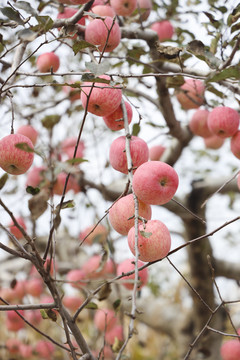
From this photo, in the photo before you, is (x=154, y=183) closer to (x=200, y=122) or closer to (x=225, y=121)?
(x=225, y=121)

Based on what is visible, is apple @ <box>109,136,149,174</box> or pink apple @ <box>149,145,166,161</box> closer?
apple @ <box>109,136,149,174</box>

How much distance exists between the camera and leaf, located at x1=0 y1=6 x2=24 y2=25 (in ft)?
2.75

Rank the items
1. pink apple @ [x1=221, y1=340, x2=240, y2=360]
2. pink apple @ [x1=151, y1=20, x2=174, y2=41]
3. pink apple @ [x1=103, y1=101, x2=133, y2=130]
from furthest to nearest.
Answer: pink apple @ [x1=151, y1=20, x2=174, y2=41]
pink apple @ [x1=221, y1=340, x2=240, y2=360]
pink apple @ [x1=103, y1=101, x2=133, y2=130]

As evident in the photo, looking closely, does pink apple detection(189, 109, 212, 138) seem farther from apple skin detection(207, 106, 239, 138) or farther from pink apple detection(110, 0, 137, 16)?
pink apple detection(110, 0, 137, 16)

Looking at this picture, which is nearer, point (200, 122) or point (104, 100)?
point (104, 100)

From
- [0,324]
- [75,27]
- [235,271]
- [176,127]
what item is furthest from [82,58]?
[0,324]

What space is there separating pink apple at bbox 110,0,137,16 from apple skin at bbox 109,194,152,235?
76 centimetres

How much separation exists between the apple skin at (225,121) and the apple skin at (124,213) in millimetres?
433

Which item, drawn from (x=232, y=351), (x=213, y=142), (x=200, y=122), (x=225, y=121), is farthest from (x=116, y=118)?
(x=213, y=142)

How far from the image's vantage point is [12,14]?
0.85 metres

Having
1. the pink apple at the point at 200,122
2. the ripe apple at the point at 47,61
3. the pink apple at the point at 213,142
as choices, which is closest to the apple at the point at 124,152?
the ripe apple at the point at 47,61

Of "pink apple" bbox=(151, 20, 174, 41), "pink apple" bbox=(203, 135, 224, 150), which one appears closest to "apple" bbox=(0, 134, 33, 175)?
"pink apple" bbox=(151, 20, 174, 41)

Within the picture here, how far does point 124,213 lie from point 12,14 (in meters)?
0.53

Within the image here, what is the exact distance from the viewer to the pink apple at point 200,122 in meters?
1.52
